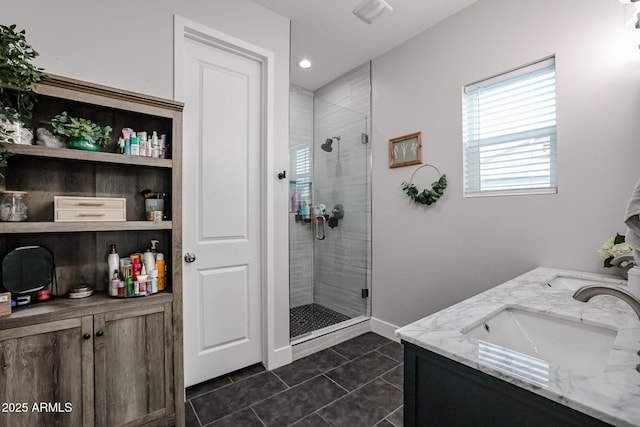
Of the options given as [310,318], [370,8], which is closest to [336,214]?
[310,318]

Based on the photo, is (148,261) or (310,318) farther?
(310,318)

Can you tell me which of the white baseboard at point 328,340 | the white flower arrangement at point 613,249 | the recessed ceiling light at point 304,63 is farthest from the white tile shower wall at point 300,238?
the white flower arrangement at point 613,249

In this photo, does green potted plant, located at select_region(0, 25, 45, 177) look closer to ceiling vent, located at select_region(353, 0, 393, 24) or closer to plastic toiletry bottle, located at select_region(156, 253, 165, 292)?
plastic toiletry bottle, located at select_region(156, 253, 165, 292)

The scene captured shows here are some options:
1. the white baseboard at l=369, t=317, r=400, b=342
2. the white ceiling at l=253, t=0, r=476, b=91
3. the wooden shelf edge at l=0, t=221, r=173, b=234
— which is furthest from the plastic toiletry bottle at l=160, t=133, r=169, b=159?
the white baseboard at l=369, t=317, r=400, b=342

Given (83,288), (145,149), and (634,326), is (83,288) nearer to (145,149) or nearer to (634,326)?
(145,149)

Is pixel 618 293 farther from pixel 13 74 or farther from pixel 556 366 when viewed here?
pixel 13 74

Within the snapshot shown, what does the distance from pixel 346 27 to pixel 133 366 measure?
279 cm

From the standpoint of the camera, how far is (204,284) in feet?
6.47

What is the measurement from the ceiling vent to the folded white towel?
5.89 ft

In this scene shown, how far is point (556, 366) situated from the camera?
27.5 inches

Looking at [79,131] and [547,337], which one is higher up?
[79,131]

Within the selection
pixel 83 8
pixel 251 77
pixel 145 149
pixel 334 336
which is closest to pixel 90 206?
pixel 145 149

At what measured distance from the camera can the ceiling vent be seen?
1905mm

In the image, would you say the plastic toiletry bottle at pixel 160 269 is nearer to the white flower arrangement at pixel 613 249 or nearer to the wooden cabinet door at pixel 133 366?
the wooden cabinet door at pixel 133 366
